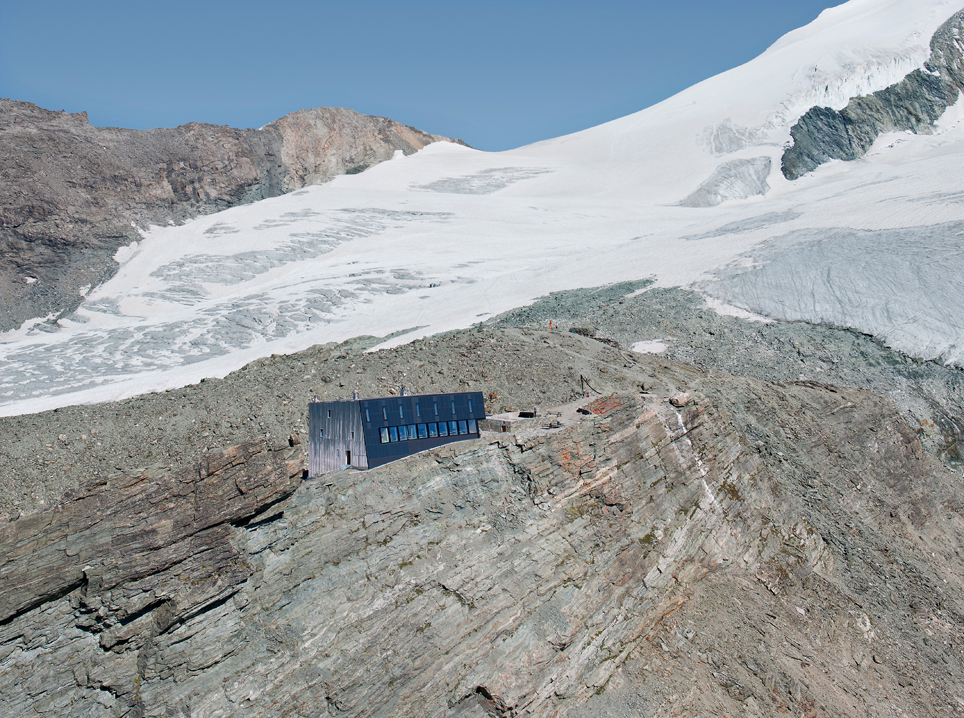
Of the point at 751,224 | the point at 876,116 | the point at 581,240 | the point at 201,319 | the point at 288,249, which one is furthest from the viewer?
the point at 876,116

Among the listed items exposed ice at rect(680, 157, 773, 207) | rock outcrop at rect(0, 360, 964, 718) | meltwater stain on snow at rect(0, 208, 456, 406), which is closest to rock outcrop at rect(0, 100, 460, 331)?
meltwater stain on snow at rect(0, 208, 456, 406)

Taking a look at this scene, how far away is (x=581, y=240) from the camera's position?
43094mm

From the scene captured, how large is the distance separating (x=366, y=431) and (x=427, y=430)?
1323 millimetres

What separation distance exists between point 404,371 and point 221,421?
4521mm

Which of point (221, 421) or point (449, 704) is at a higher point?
point (221, 421)

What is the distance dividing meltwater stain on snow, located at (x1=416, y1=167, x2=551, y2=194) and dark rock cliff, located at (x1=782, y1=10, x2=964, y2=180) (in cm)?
2068

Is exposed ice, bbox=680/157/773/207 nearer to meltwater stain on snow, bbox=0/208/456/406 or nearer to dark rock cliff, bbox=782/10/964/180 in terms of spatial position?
dark rock cliff, bbox=782/10/964/180

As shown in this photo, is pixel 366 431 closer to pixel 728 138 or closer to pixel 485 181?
pixel 485 181

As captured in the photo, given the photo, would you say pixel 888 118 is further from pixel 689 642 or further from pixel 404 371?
pixel 689 642

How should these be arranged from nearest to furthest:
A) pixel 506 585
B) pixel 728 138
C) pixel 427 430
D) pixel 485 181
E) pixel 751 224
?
pixel 506 585 → pixel 427 430 → pixel 751 224 → pixel 728 138 → pixel 485 181

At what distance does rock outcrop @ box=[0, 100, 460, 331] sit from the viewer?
41.2m

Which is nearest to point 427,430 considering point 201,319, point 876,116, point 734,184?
point 201,319

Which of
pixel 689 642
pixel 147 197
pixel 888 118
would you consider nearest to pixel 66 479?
pixel 689 642

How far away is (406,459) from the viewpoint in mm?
10891
